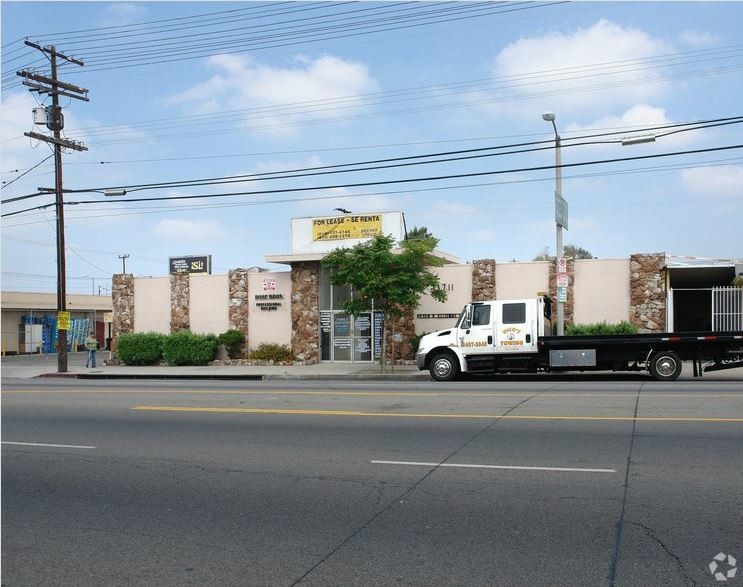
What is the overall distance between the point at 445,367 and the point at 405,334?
21.2 feet

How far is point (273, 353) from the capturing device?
29.9 metres

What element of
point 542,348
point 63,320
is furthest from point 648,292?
point 63,320

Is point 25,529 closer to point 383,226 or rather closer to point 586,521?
point 586,521

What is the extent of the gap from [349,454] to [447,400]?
559 centimetres

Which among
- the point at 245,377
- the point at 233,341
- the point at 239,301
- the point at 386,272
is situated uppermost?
the point at 386,272

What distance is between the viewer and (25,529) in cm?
666

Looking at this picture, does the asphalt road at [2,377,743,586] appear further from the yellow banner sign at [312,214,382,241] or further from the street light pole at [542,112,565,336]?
the yellow banner sign at [312,214,382,241]

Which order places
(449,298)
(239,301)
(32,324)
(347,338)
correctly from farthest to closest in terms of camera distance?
(32,324) < (239,301) < (347,338) < (449,298)

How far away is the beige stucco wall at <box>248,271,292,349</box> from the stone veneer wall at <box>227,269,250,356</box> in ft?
0.62

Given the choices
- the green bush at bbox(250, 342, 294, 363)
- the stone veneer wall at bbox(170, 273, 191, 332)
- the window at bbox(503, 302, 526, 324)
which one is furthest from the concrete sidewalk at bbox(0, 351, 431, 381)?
the window at bbox(503, 302, 526, 324)

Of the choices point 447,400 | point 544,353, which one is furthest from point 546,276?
point 447,400

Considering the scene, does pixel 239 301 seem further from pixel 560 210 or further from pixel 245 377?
pixel 560 210

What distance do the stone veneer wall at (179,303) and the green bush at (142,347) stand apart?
98cm

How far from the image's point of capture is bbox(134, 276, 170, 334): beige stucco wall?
1291 inches
